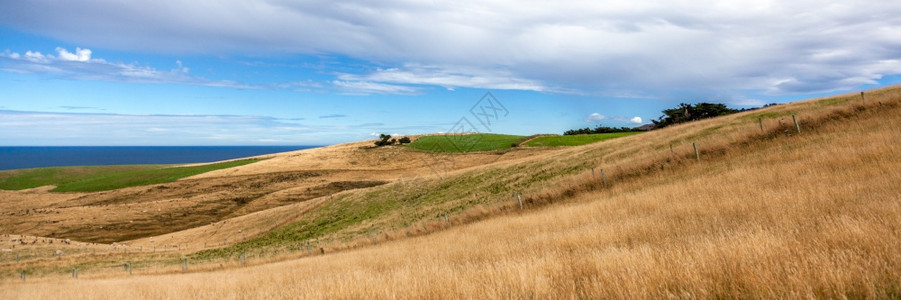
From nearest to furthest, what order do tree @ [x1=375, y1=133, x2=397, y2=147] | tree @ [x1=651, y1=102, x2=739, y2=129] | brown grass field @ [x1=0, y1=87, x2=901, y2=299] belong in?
brown grass field @ [x1=0, y1=87, x2=901, y2=299], tree @ [x1=651, y1=102, x2=739, y2=129], tree @ [x1=375, y1=133, x2=397, y2=147]

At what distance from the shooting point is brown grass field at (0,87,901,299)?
15.2 ft

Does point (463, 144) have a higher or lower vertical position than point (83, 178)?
higher

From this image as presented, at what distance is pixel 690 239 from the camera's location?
721cm

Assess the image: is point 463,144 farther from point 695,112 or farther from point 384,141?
point 695,112

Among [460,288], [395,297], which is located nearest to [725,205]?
[460,288]

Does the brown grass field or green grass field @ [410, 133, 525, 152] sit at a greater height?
green grass field @ [410, 133, 525, 152]

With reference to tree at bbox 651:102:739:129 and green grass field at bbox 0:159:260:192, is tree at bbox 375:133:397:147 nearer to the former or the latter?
green grass field at bbox 0:159:260:192

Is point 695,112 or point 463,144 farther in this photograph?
point 463,144

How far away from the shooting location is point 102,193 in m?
74.9

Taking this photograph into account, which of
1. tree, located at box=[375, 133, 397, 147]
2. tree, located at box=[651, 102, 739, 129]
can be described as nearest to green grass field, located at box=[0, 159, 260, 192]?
tree, located at box=[375, 133, 397, 147]

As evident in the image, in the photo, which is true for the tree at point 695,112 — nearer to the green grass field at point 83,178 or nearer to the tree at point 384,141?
the tree at point 384,141

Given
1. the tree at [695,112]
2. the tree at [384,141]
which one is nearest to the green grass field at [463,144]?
the tree at [384,141]

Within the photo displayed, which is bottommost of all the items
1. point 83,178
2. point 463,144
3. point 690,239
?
point 83,178

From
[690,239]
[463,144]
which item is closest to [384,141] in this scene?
[463,144]
